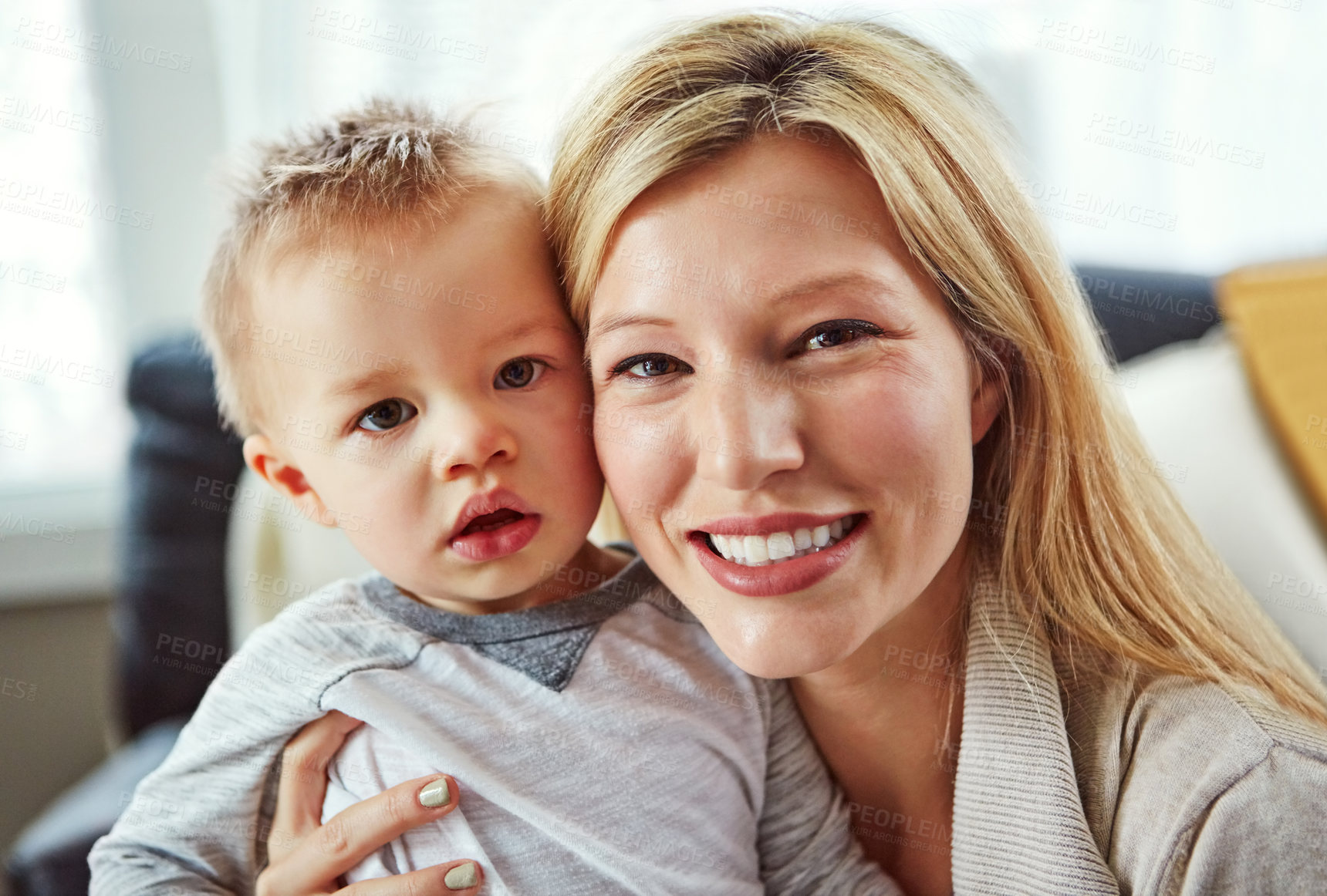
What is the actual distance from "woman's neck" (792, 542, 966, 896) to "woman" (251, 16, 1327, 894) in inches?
1.3

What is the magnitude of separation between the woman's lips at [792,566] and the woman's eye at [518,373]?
25cm

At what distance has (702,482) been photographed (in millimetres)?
996

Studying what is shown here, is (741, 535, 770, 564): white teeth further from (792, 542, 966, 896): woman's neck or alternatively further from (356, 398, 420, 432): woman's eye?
(356, 398, 420, 432): woman's eye

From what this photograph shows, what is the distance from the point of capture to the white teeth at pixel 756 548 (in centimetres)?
99

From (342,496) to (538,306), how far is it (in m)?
0.28

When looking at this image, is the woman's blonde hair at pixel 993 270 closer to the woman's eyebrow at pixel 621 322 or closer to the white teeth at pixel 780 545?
the woman's eyebrow at pixel 621 322

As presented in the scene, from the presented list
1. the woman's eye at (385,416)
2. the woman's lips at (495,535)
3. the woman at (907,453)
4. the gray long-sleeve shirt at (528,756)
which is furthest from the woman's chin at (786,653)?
the woman's eye at (385,416)

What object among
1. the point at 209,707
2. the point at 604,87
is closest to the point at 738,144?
the point at 604,87

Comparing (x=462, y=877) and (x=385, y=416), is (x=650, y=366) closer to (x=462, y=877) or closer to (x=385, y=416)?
(x=385, y=416)

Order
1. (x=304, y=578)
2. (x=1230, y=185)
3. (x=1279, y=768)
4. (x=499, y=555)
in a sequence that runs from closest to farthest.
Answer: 1. (x=1279, y=768)
2. (x=499, y=555)
3. (x=304, y=578)
4. (x=1230, y=185)

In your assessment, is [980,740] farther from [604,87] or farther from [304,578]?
[304,578]

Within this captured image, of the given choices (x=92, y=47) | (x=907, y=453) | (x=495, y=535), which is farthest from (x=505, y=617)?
(x=92, y=47)

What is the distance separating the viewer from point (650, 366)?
3.41 feet

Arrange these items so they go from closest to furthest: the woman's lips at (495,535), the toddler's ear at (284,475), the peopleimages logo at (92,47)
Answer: the woman's lips at (495,535) → the toddler's ear at (284,475) → the peopleimages logo at (92,47)
